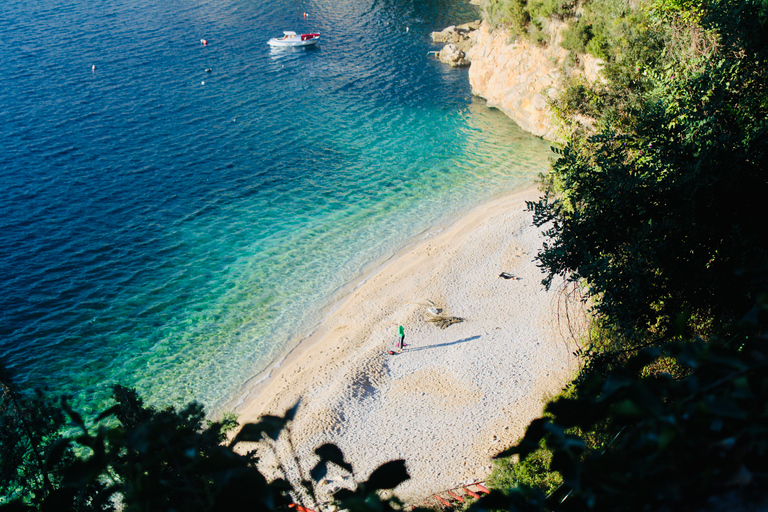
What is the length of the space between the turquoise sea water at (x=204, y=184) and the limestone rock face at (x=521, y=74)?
135 cm

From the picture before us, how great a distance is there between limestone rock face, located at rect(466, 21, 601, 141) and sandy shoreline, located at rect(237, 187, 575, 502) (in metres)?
13.3

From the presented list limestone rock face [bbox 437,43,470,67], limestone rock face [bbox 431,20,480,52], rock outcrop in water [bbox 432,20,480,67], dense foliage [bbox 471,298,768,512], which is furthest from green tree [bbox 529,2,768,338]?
limestone rock face [bbox 431,20,480,52]

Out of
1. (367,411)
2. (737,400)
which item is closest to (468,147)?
(367,411)

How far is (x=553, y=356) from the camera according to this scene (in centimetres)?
2078

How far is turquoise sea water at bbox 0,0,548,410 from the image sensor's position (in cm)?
2441

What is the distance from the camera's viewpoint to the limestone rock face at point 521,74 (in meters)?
36.7

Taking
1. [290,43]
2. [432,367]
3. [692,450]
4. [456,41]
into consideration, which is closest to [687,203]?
[692,450]

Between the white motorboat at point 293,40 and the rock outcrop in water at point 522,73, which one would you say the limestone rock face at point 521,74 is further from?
the white motorboat at point 293,40

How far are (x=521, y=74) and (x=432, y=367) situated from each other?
29.0 metres

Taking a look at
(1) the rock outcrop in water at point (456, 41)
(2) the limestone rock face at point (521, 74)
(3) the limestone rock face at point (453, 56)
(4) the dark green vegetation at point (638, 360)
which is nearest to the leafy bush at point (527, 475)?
(4) the dark green vegetation at point (638, 360)

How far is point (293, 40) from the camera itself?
5844cm

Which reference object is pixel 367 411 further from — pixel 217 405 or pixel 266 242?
pixel 266 242

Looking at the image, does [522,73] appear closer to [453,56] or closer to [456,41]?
[453,56]

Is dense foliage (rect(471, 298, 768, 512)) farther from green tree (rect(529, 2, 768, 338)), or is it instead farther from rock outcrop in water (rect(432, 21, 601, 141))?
rock outcrop in water (rect(432, 21, 601, 141))
